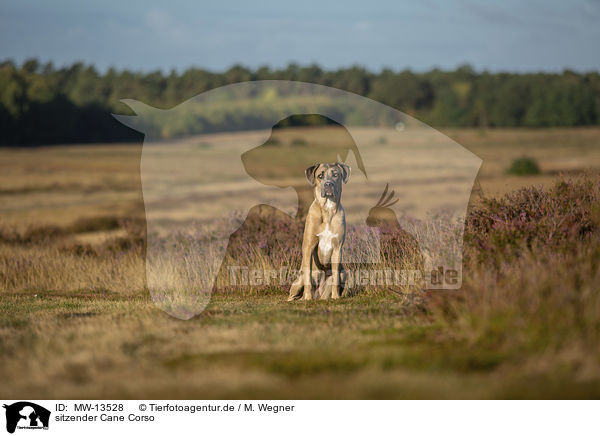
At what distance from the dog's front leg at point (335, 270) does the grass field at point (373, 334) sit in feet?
1.06

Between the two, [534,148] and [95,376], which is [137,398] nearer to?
[95,376]

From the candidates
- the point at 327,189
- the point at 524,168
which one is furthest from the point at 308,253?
the point at 524,168

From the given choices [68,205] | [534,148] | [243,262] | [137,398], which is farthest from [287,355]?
[534,148]

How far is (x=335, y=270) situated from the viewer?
9914 millimetres

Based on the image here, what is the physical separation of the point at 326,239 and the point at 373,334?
9.01 feet

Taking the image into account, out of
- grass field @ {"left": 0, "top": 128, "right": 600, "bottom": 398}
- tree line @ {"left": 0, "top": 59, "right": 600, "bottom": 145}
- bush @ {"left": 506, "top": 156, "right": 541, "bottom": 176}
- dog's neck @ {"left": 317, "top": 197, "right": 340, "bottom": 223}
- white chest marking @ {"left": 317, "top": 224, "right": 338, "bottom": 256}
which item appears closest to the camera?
grass field @ {"left": 0, "top": 128, "right": 600, "bottom": 398}

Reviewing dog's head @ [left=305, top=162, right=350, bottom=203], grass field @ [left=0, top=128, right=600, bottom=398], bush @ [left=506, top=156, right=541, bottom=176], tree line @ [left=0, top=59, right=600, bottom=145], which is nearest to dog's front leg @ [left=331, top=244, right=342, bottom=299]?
grass field @ [left=0, top=128, right=600, bottom=398]

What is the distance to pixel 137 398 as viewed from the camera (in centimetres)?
535

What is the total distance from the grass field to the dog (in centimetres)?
41

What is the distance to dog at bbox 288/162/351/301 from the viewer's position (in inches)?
374

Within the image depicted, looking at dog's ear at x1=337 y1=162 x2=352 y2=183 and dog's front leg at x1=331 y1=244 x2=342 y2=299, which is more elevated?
dog's ear at x1=337 y1=162 x2=352 y2=183

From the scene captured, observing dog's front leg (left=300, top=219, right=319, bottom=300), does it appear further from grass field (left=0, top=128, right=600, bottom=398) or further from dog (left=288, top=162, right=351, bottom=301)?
grass field (left=0, top=128, right=600, bottom=398)
